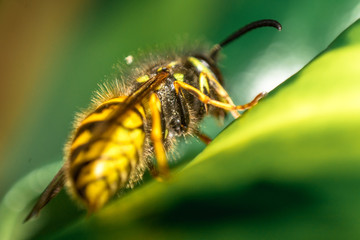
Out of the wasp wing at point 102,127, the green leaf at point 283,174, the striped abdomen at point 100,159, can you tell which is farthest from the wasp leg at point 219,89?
the green leaf at point 283,174

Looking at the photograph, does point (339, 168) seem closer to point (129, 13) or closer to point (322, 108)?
point (322, 108)

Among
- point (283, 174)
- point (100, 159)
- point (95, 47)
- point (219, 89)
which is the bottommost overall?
point (283, 174)

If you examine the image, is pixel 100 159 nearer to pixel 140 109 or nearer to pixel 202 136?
pixel 140 109

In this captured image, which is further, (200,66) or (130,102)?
(200,66)

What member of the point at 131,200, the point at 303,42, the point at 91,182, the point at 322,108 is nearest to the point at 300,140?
the point at 322,108

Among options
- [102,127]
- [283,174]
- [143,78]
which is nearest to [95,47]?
[143,78]

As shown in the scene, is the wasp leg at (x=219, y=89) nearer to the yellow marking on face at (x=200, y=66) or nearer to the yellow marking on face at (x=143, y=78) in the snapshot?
the yellow marking on face at (x=200, y=66)
